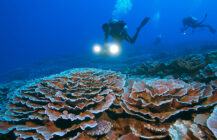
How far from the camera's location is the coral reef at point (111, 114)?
5.47ft

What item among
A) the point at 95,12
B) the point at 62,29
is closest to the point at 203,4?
the point at 95,12

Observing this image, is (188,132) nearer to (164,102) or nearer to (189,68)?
(164,102)

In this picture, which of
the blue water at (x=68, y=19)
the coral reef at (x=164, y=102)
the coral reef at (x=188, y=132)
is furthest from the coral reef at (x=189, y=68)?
the blue water at (x=68, y=19)

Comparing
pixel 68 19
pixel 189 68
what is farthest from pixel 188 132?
pixel 68 19

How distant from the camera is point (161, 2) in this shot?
118m

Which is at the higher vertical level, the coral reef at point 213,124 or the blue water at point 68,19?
the blue water at point 68,19

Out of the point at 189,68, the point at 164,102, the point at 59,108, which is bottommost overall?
the point at 164,102

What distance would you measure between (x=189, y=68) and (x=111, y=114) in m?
3.81

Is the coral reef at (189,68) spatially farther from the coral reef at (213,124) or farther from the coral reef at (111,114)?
the coral reef at (213,124)

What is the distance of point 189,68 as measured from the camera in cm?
431

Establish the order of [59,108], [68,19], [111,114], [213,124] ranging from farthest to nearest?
1. [68,19]
2. [111,114]
3. [59,108]
4. [213,124]

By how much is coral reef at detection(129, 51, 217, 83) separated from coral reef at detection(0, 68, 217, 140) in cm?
118

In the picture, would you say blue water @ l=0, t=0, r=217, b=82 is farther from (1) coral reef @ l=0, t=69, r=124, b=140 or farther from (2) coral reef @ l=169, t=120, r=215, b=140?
(2) coral reef @ l=169, t=120, r=215, b=140

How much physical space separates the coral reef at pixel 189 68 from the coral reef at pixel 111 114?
1176 millimetres
